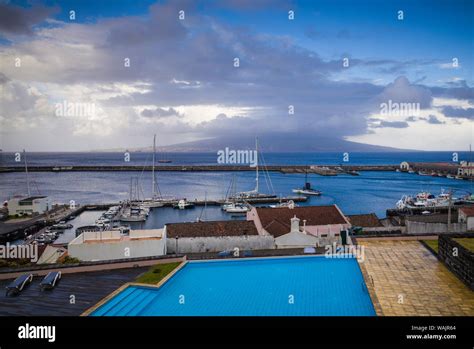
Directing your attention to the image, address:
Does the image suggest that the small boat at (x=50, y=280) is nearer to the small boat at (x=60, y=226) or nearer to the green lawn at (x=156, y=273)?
the green lawn at (x=156, y=273)

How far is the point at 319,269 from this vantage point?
27.5 ft

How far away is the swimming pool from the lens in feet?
20.3

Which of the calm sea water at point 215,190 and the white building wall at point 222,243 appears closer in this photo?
the white building wall at point 222,243

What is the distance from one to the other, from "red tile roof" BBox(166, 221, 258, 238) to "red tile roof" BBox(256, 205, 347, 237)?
687mm

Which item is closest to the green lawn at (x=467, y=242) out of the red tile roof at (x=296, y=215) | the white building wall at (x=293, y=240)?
the white building wall at (x=293, y=240)

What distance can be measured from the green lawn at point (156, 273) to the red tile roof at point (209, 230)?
16.1 ft

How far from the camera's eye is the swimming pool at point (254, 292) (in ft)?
20.3

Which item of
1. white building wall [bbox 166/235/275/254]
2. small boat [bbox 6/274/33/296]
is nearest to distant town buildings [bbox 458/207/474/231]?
white building wall [bbox 166/235/275/254]

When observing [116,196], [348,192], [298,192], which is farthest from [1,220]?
[348,192]

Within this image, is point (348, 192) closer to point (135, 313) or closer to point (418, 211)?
point (418, 211)

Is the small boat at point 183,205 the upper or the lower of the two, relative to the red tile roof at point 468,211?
lower

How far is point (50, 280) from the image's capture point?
711 centimetres
